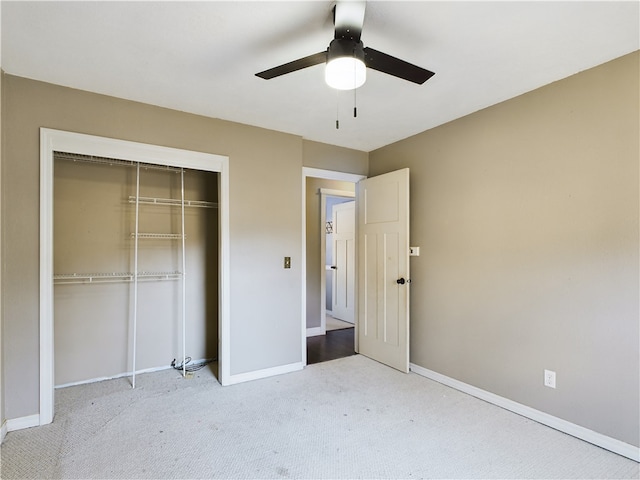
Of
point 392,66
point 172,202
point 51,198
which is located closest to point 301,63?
point 392,66

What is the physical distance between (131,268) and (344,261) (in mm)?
3402

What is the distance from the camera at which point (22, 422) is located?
2295 millimetres

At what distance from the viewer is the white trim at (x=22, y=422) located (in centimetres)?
226

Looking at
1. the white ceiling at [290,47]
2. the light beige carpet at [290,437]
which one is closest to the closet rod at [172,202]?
the white ceiling at [290,47]

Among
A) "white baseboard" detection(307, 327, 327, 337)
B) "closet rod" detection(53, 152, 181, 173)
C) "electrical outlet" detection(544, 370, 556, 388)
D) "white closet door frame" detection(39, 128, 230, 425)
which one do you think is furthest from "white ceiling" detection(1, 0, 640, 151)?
"white baseboard" detection(307, 327, 327, 337)

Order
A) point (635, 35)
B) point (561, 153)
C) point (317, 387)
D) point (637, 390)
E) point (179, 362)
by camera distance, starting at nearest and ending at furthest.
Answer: point (635, 35) < point (637, 390) < point (561, 153) < point (317, 387) < point (179, 362)

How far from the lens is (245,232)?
10.5ft

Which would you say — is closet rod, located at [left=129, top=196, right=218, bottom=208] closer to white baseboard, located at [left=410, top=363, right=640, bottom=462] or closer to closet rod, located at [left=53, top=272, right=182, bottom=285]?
closet rod, located at [left=53, top=272, right=182, bottom=285]

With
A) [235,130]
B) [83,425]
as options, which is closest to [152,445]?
[83,425]

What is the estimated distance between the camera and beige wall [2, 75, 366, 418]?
7.52 feet

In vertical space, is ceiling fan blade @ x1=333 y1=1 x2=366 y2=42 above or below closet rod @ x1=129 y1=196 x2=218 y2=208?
above

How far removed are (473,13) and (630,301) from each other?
194 cm

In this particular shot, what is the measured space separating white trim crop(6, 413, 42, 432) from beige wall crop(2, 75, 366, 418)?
0.10ft

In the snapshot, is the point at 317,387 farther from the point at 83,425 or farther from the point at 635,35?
the point at 635,35
